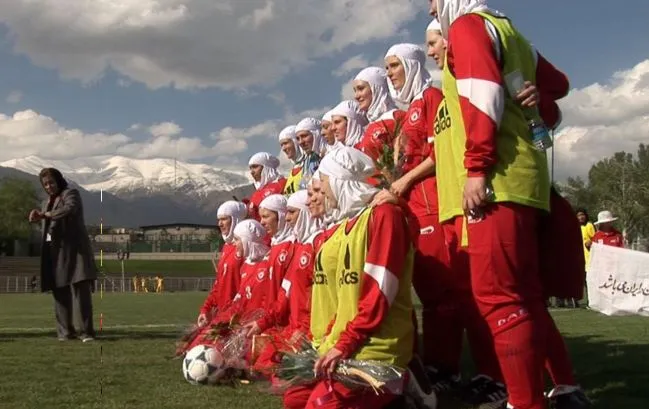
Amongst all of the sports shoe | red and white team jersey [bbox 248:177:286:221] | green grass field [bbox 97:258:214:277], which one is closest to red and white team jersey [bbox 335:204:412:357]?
the sports shoe

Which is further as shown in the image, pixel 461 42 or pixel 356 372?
pixel 356 372

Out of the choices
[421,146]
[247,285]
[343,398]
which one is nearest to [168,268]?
[247,285]

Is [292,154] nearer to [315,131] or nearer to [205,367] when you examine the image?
[315,131]

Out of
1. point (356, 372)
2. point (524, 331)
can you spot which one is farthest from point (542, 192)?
point (356, 372)

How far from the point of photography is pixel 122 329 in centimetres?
1165

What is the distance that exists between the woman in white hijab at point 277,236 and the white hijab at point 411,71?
5.55 feet

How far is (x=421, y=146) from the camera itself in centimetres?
504

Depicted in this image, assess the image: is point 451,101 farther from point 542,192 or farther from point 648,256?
point 648,256

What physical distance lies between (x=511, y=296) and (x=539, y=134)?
0.81 metres

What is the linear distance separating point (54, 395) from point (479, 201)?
3528 mm

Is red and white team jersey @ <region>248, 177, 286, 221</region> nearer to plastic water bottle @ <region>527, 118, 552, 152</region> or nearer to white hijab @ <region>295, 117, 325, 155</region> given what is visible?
white hijab @ <region>295, 117, 325, 155</region>

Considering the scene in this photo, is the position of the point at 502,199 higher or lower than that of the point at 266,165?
lower

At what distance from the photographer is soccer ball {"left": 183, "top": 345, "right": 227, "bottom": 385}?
5.94 m

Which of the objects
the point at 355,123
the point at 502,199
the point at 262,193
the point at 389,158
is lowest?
the point at 502,199
